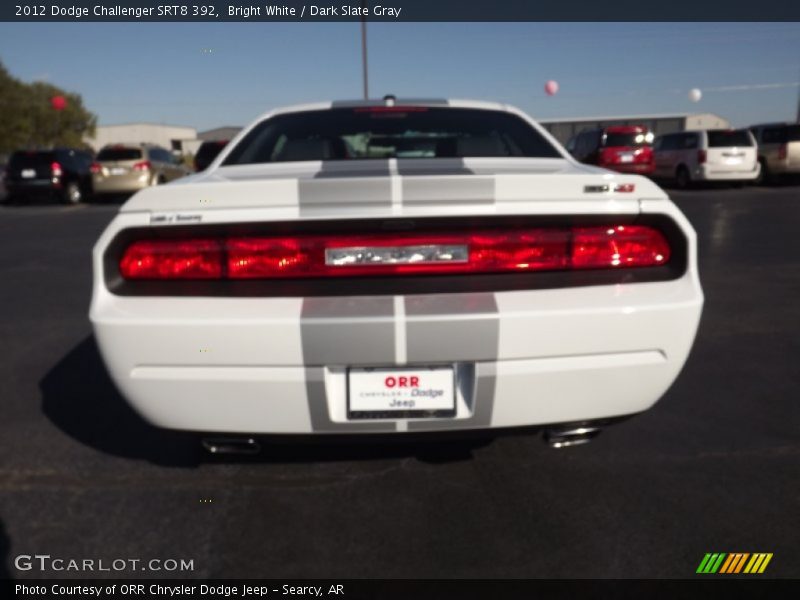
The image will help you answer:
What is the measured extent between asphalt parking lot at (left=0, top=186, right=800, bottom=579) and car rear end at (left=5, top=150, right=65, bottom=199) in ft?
50.0

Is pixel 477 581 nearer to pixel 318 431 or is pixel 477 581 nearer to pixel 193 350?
pixel 318 431

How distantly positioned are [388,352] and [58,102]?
63.7 m

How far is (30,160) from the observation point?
56.7 ft

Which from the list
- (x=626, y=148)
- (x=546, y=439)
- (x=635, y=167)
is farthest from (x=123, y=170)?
(x=546, y=439)

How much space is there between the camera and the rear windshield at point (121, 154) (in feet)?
56.0

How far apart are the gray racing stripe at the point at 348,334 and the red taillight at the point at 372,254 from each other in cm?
14

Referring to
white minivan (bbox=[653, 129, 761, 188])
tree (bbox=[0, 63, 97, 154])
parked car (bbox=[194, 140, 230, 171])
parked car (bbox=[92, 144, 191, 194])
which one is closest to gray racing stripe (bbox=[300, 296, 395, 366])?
parked car (bbox=[194, 140, 230, 171])

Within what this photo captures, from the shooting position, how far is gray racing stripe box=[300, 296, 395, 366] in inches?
75.4

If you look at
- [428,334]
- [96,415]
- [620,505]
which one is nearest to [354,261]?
[428,334]

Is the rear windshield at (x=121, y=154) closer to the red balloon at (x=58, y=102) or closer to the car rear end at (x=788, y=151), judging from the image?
the car rear end at (x=788, y=151)

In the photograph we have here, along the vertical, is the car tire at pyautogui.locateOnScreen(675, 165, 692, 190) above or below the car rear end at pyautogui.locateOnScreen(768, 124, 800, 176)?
below

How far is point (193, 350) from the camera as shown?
198 cm

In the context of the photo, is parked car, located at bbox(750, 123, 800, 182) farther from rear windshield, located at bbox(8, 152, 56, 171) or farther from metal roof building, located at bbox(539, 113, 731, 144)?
rear windshield, located at bbox(8, 152, 56, 171)

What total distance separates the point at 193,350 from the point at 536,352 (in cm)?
103
